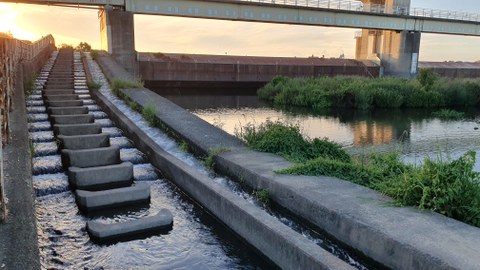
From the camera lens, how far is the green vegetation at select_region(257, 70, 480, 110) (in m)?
24.2

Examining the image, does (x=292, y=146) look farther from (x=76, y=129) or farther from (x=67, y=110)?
(x=67, y=110)

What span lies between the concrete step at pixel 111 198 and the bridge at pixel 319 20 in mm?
25280

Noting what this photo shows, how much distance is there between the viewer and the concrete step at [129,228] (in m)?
4.80

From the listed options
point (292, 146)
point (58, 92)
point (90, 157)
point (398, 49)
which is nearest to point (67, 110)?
point (58, 92)

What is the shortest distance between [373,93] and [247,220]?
21.5 metres

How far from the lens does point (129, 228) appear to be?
16.3 ft

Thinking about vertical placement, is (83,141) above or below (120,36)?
below

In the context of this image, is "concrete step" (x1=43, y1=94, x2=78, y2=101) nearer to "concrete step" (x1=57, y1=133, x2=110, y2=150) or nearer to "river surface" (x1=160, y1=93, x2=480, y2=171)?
"concrete step" (x1=57, y1=133, x2=110, y2=150)

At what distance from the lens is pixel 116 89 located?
486 inches

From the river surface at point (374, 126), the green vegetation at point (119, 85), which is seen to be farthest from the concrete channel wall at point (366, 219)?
the green vegetation at point (119, 85)

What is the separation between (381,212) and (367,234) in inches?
18.4

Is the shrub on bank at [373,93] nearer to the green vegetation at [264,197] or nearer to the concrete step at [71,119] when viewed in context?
the concrete step at [71,119]

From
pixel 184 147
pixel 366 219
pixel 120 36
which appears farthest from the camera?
pixel 120 36

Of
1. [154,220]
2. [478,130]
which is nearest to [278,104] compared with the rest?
[478,130]
